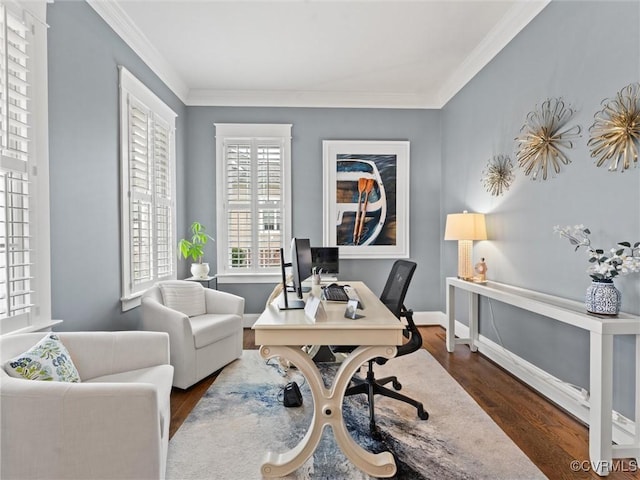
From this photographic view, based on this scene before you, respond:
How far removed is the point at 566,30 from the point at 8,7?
11.2 ft

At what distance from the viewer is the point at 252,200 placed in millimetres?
4555

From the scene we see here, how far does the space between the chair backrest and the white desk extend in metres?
0.60

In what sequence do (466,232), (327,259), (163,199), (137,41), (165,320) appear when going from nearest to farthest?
(165,320)
(137,41)
(466,232)
(163,199)
(327,259)

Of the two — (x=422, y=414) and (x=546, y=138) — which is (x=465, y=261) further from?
(x=422, y=414)

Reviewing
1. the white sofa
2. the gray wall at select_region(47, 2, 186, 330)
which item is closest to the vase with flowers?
the white sofa

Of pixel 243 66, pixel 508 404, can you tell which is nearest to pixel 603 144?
pixel 508 404

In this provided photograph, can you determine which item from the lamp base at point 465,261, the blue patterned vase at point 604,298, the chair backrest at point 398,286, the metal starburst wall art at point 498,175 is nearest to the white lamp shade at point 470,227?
the lamp base at point 465,261

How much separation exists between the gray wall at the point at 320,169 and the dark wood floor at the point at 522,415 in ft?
4.97

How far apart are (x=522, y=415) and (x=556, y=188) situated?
161cm

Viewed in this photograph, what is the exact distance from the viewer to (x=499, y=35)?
10.2 feet

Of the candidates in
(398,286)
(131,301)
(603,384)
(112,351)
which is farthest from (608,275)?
(131,301)

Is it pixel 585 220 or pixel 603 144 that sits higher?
pixel 603 144

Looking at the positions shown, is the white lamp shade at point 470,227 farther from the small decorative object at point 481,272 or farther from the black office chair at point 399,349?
the black office chair at point 399,349

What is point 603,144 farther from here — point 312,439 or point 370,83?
point 370,83
